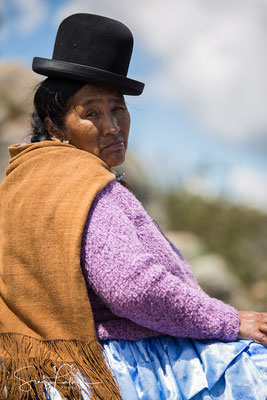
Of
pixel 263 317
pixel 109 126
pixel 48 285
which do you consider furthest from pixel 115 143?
pixel 263 317

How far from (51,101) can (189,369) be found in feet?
4.40

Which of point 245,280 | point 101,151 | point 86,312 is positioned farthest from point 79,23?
point 245,280

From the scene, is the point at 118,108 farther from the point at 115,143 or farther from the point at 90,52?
the point at 90,52

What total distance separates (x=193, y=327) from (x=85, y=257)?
508 mm

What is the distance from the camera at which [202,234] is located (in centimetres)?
1470

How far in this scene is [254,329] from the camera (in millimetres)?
2244

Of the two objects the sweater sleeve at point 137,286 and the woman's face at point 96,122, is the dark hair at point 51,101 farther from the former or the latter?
the sweater sleeve at point 137,286

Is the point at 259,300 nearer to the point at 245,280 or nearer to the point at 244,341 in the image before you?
the point at 245,280

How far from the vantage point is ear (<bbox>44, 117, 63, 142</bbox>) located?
8.57 feet

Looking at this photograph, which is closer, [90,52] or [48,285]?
[48,285]

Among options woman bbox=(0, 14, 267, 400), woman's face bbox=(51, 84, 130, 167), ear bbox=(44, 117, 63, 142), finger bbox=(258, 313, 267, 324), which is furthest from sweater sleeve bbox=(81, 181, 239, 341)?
ear bbox=(44, 117, 63, 142)

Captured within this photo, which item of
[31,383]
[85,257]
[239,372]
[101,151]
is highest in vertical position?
[101,151]

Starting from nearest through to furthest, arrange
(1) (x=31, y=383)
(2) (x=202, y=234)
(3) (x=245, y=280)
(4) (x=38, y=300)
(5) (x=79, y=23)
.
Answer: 1. (1) (x=31, y=383)
2. (4) (x=38, y=300)
3. (5) (x=79, y=23)
4. (3) (x=245, y=280)
5. (2) (x=202, y=234)

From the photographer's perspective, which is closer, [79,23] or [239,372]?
[239,372]
